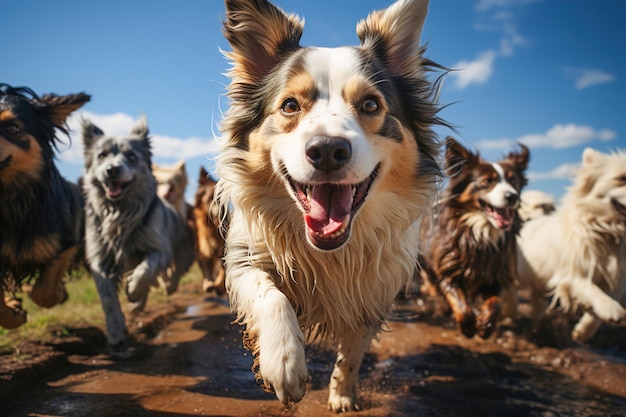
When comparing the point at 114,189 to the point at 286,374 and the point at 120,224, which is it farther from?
the point at 286,374

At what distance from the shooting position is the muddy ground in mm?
3930

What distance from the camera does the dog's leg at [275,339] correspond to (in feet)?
7.83

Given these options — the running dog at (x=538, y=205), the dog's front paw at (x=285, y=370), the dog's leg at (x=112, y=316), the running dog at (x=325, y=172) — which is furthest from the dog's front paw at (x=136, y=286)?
the running dog at (x=538, y=205)

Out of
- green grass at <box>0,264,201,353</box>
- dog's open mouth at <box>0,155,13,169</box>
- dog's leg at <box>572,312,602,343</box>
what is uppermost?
dog's open mouth at <box>0,155,13,169</box>

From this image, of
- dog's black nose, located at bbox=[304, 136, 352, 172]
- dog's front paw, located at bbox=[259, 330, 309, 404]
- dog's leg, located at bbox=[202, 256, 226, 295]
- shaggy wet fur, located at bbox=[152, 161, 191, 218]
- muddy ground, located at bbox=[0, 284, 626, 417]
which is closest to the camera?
dog's front paw, located at bbox=[259, 330, 309, 404]

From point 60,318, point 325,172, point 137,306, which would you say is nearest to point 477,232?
point 325,172

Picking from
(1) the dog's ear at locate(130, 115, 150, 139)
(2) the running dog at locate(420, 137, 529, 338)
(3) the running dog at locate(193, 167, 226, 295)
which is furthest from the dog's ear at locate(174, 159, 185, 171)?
(2) the running dog at locate(420, 137, 529, 338)

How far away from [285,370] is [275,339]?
16 cm

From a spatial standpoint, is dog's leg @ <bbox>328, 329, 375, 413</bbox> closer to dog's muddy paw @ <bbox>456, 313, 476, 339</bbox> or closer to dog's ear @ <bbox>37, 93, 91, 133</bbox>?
dog's muddy paw @ <bbox>456, 313, 476, 339</bbox>

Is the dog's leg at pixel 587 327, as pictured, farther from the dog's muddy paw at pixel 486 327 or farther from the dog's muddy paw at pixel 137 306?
the dog's muddy paw at pixel 137 306

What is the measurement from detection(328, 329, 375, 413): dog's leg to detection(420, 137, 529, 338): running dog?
210cm

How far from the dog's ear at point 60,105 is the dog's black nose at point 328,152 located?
136 inches

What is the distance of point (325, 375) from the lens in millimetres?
4777

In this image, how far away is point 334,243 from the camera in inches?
106
